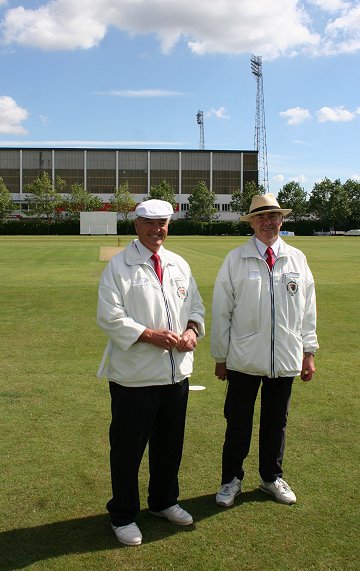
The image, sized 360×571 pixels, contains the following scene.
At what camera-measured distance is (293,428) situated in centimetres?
550

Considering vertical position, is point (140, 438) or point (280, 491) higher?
point (140, 438)

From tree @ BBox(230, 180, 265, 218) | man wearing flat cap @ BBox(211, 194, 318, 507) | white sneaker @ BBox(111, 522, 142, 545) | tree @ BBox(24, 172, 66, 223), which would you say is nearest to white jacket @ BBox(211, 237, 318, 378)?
man wearing flat cap @ BBox(211, 194, 318, 507)

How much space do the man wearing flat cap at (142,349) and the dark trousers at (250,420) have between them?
47cm

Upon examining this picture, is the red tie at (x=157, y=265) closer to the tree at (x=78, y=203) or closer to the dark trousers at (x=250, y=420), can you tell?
the dark trousers at (x=250, y=420)

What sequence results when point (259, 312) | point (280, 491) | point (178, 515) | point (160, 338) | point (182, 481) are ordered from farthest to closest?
point (182, 481), point (280, 491), point (259, 312), point (178, 515), point (160, 338)

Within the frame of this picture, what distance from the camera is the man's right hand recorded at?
11.7 ft

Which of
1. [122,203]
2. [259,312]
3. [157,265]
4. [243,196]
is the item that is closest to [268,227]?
[259,312]

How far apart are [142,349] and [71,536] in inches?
47.1

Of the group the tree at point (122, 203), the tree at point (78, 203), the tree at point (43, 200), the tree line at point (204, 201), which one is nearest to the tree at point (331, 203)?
the tree line at point (204, 201)

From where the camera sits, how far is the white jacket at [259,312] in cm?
401

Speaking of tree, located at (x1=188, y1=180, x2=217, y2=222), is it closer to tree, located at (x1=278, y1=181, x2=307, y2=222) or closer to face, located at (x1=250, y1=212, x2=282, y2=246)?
tree, located at (x1=278, y1=181, x2=307, y2=222)

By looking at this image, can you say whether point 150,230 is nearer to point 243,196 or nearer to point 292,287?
point 292,287

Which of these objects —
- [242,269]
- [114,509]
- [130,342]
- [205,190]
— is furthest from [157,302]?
[205,190]

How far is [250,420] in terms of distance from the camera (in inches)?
166
